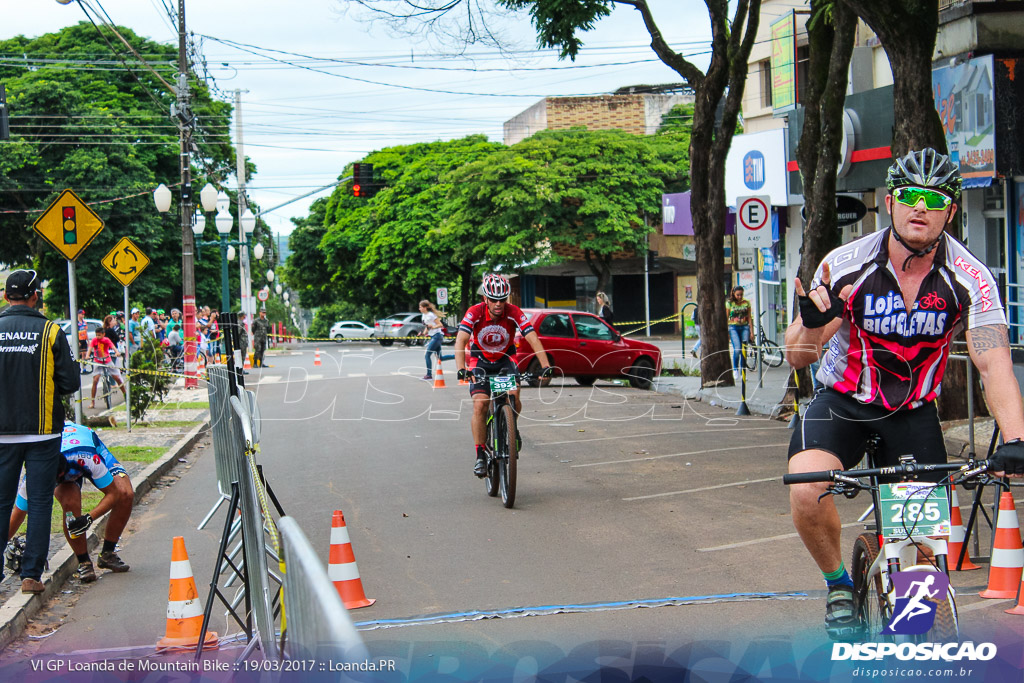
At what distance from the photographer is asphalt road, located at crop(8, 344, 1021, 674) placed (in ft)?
18.8

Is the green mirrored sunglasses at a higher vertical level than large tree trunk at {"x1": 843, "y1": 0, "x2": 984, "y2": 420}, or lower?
lower

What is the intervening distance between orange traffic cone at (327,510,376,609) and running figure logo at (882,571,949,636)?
3624mm

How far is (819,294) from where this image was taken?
13.3 feet

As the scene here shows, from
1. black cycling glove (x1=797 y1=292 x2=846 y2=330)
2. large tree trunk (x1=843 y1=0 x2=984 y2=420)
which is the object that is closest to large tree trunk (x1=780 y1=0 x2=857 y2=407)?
large tree trunk (x1=843 y1=0 x2=984 y2=420)

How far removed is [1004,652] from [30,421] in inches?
222

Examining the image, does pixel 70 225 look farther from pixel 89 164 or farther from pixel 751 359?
pixel 89 164

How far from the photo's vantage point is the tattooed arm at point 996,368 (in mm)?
4148

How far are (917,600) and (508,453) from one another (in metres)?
6.08

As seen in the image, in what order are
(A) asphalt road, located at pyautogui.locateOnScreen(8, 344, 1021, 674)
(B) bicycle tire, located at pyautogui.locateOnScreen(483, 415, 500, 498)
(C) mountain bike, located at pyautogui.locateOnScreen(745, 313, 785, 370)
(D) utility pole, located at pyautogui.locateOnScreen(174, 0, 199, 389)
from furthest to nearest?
(D) utility pole, located at pyautogui.locateOnScreen(174, 0, 199, 389) < (C) mountain bike, located at pyautogui.locateOnScreen(745, 313, 785, 370) < (B) bicycle tire, located at pyautogui.locateOnScreen(483, 415, 500, 498) < (A) asphalt road, located at pyautogui.locateOnScreen(8, 344, 1021, 674)

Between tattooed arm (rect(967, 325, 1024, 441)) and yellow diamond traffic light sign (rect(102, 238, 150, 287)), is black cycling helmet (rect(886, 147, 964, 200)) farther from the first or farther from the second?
yellow diamond traffic light sign (rect(102, 238, 150, 287))

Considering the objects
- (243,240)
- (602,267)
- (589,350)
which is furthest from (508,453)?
(602,267)

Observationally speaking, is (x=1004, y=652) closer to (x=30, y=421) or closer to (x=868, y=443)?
(x=868, y=443)

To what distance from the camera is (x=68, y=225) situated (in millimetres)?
12891

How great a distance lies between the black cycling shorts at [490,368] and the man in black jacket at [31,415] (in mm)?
3888
